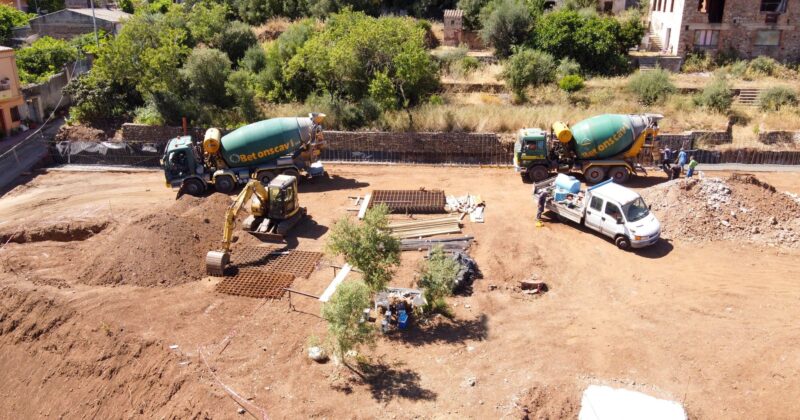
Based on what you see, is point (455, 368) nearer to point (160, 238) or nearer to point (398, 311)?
point (398, 311)

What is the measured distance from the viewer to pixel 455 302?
1647 cm

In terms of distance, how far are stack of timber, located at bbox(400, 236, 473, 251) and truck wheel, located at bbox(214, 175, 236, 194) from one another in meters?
8.39

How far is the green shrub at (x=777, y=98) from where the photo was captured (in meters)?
31.8

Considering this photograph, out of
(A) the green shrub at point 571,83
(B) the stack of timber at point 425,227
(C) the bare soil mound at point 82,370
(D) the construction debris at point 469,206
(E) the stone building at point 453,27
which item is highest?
(E) the stone building at point 453,27

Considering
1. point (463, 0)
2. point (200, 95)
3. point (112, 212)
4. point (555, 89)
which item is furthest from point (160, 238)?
point (463, 0)

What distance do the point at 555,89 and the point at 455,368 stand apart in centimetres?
2425

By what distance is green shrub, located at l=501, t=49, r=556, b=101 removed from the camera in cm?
3394

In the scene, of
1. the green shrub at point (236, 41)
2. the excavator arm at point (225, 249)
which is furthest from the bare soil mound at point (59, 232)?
the green shrub at point (236, 41)

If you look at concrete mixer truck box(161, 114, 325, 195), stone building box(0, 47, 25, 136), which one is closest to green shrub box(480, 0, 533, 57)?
concrete mixer truck box(161, 114, 325, 195)

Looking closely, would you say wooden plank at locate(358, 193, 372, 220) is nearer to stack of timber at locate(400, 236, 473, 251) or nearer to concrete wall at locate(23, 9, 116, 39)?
stack of timber at locate(400, 236, 473, 251)

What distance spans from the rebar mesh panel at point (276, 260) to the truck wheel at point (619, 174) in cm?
1230

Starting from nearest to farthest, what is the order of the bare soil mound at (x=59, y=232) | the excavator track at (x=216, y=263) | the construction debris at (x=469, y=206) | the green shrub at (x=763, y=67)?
the excavator track at (x=216, y=263)
the bare soil mound at (x=59, y=232)
the construction debris at (x=469, y=206)
the green shrub at (x=763, y=67)

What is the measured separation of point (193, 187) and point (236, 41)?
61.9 ft

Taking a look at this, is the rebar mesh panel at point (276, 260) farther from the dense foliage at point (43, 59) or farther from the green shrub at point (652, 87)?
the dense foliage at point (43, 59)
